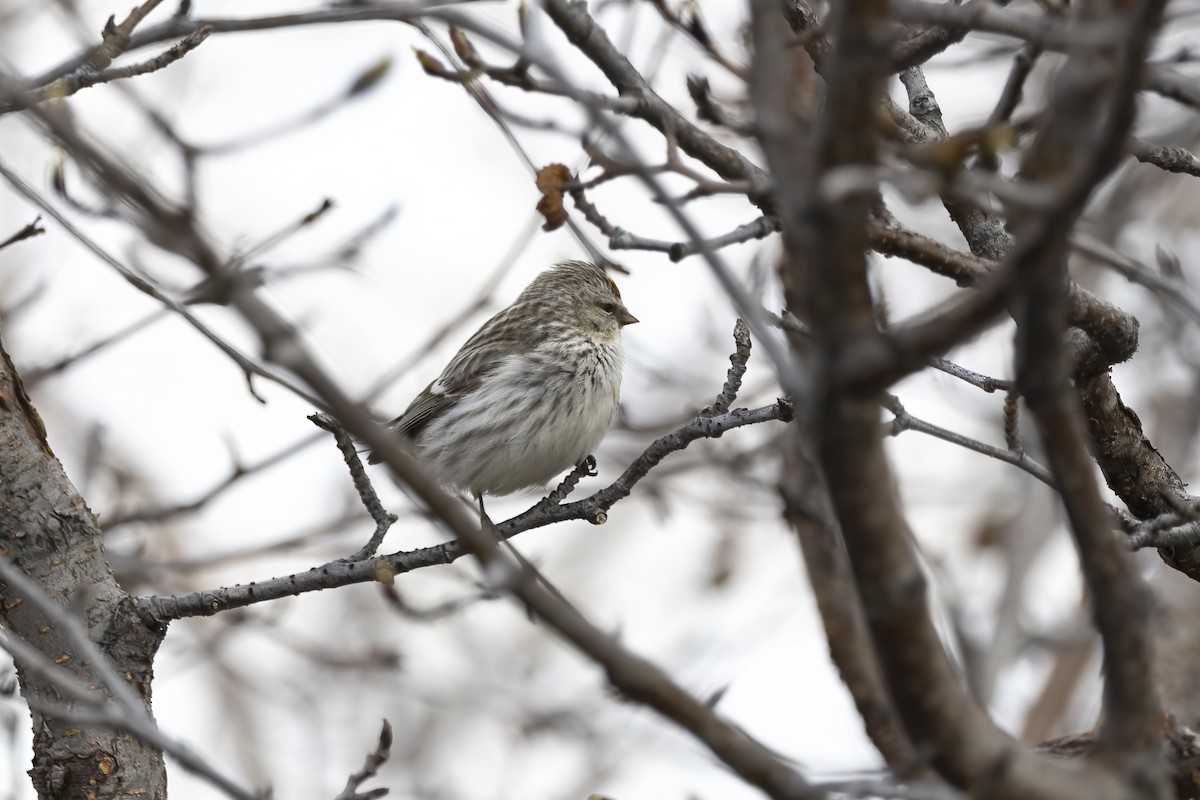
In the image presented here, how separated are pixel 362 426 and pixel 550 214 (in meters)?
1.70

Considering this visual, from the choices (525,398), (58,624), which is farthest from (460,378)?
(58,624)

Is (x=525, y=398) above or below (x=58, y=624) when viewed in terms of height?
above

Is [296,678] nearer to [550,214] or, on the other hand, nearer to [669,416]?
[669,416]

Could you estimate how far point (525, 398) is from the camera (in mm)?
6465

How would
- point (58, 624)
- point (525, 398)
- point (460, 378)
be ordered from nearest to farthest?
point (58, 624), point (525, 398), point (460, 378)

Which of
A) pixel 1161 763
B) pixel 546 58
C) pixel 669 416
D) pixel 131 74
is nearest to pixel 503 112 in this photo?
pixel 546 58

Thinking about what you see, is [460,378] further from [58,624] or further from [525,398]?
[58,624]

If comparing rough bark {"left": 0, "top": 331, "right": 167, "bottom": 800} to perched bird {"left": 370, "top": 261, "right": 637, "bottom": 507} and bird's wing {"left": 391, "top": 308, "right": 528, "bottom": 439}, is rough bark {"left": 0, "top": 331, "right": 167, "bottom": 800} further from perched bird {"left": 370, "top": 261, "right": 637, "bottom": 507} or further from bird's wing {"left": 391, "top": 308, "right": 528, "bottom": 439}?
bird's wing {"left": 391, "top": 308, "right": 528, "bottom": 439}

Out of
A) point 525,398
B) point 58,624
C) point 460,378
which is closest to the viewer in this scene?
point 58,624

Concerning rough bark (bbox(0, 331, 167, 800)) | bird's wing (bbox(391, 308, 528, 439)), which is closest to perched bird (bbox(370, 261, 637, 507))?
bird's wing (bbox(391, 308, 528, 439))

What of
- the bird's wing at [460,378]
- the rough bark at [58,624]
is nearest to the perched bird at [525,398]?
the bird's wing at [460,378]

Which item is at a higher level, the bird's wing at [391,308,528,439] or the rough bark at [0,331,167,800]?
the bird's wing at [391,308,528,439]

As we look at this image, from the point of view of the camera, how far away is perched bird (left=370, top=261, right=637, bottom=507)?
6.27 m

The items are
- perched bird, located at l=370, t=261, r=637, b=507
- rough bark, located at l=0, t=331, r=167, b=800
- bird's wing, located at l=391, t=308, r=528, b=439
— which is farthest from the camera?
bird's wing, located at l=391, t=308, r=528, b=439
